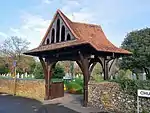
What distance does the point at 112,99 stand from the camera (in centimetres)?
1400

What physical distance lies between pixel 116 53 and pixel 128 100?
4.55 m

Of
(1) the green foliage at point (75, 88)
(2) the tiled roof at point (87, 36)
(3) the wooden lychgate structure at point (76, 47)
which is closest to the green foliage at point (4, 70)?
(1) the green foliage at point (75, 88)

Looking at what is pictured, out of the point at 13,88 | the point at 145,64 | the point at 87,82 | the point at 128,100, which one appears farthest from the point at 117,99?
the point at 13,88

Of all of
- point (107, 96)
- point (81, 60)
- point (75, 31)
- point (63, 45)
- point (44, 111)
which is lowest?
point (44, 111)

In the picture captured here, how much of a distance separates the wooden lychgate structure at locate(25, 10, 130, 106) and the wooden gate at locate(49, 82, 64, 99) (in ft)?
1.45

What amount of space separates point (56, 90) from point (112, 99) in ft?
27.2

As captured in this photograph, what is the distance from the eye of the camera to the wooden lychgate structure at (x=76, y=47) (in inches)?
622

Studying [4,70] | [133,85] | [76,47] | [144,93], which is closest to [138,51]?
[76,47]

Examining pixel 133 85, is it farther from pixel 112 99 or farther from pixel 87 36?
pixel 87 36

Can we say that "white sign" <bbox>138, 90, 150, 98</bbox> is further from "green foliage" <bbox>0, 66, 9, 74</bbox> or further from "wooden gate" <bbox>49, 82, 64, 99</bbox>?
"green foliage" <bbox>0, 66, 9, 74</bbox>

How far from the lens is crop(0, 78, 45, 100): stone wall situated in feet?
70.7

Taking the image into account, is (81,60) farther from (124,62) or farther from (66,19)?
(124,62)

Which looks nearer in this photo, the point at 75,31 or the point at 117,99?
the point at 117,99

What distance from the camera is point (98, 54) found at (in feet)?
54.5
